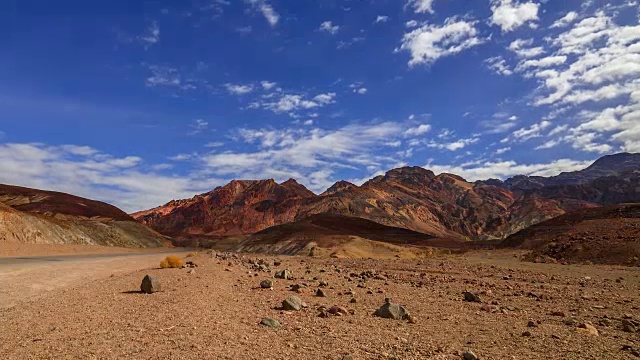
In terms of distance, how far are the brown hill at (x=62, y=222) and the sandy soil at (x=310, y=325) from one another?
54559mm

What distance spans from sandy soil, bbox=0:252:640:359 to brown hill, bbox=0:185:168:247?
54.6m

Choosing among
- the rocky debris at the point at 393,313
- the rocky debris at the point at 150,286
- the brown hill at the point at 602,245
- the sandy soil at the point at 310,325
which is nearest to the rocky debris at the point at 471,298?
the sandy soil at the point at 310,325

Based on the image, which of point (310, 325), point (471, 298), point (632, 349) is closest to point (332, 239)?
point (471, 298)

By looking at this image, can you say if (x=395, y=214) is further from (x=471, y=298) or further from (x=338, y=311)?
(x=338, y=311)

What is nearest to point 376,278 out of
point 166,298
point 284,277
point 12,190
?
Result: point 284,277

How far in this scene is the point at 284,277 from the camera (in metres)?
19.7

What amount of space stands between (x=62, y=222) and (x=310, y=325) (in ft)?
289

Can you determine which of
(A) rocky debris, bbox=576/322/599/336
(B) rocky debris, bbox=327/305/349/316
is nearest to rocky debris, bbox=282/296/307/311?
(B) rocky debris, bbox=327/305/349/316

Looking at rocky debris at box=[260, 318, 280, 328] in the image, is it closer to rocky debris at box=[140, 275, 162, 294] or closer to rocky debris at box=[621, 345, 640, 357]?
rocky debris at box=[621, 345, 640, 357]

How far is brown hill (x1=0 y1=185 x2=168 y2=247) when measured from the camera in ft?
218

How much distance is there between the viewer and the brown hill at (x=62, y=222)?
218 ft

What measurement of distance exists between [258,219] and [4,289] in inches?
6946

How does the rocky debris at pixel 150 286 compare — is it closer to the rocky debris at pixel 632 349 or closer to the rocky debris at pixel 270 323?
the rocky debris at pixel 270 323

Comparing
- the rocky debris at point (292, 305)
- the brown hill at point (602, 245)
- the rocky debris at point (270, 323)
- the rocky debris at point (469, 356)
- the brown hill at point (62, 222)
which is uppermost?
the brown hill at point (62, 222)
